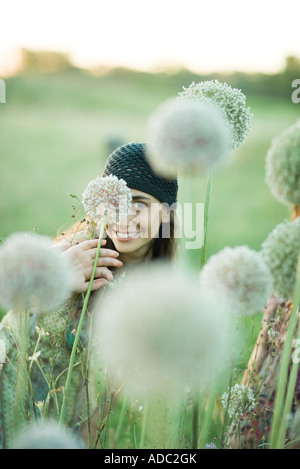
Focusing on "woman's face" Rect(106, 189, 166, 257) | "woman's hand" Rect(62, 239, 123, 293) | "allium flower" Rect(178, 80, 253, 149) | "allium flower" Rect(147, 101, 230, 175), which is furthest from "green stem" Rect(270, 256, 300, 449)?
"woman's face" Rect(106, 189, 166, 257)

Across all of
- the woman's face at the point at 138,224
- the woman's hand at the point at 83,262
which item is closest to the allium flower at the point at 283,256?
the woman's hand at the point at 83,262

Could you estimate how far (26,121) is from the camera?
37.6 feet

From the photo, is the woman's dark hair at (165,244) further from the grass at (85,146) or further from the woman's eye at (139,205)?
the grass at (85,146)

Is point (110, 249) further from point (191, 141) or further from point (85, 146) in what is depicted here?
point (85, 146)

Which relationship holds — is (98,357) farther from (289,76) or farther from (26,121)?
(26,121)

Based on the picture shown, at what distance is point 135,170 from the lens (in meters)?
1.03

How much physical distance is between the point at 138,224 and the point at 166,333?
2.16ft

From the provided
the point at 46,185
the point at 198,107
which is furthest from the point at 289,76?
the point at 198,107

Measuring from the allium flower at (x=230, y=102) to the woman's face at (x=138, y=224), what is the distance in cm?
35

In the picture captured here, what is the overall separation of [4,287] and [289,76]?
8.52 metres

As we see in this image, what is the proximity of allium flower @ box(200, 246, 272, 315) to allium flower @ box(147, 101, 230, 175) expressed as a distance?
0.36 ft
